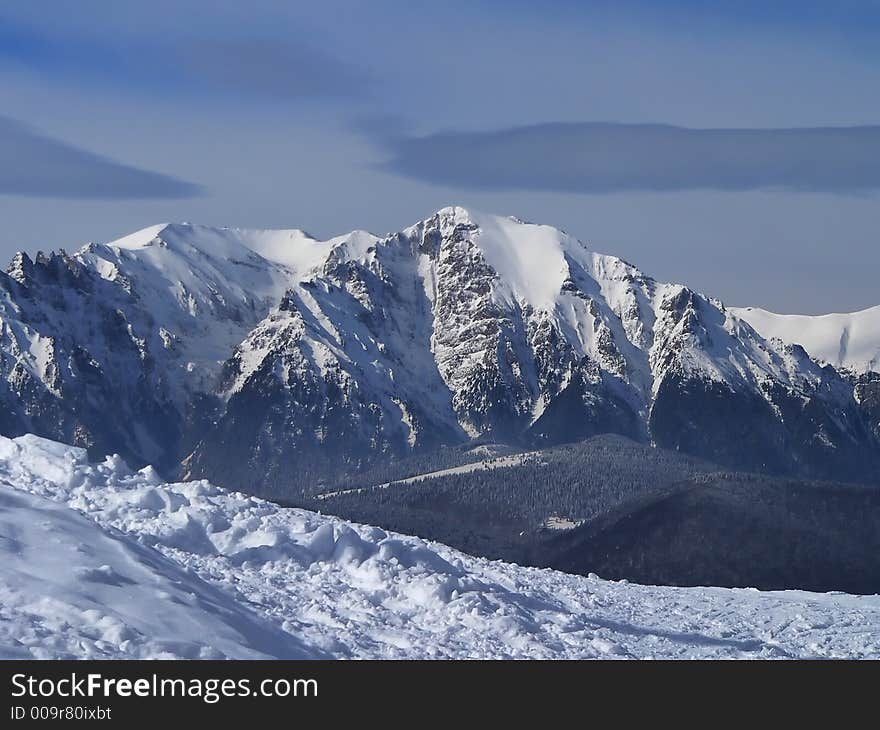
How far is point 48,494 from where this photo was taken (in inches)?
3110

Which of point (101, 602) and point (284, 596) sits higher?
point (101, 602)

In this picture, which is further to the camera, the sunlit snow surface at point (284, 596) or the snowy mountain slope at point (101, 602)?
the sunlit snow surface at point (284, 596)

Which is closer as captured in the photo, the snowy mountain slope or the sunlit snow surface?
the snowy mountain slope

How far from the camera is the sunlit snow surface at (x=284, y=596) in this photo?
5522 cm

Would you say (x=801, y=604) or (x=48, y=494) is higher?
(x=48, y=494)

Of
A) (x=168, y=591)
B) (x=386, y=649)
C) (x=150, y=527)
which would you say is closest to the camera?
(x=168, y=591)

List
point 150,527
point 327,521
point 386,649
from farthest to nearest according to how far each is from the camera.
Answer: point 327,521, point 150,527, point 386,649

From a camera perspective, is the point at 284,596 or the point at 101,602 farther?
the point at 284,596

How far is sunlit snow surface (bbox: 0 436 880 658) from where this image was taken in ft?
181

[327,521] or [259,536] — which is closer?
[259,536]

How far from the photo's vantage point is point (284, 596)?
6931 cm
